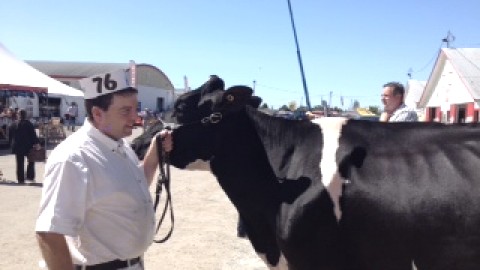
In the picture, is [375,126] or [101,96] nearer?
[101,96]

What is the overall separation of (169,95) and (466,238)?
5762 centimetres

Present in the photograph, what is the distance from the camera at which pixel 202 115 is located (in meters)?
3.24

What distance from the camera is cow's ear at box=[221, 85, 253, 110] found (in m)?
3.16

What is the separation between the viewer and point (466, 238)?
2.29 meters

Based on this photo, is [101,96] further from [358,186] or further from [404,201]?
[404,201]

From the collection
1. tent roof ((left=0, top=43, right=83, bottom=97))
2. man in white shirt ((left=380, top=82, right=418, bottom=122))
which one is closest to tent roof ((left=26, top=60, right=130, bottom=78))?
tent roof ((left=0, top=43, right=83, bottom=97))

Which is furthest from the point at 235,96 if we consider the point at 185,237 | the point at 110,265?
the point at 185,237

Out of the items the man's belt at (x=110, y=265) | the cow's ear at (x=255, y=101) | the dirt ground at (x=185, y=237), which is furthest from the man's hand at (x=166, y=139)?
the dirt ground at (x=185, y=237)

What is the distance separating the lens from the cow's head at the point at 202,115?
10.4ft

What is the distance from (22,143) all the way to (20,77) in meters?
8.54

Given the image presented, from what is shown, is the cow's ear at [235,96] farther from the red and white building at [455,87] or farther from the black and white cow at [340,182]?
the red and white building at [455,87]

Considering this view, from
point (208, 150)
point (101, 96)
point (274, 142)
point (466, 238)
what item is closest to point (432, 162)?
point (466, 238)

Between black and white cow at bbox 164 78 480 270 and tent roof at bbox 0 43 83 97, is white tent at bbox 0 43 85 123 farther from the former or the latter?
black and white cow at bbox 164 78 480 270

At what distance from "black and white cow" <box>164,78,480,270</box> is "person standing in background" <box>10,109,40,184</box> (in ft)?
32.8
